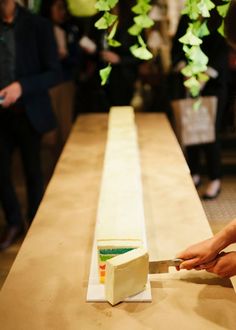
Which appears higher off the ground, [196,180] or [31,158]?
[31,158]

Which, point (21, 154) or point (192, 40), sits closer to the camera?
point (192, 40)

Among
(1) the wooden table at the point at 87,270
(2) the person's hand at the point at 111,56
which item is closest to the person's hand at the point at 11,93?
(1) the wooden table at the point at 87,270

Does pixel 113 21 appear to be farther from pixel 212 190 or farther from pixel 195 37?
pixel 212 190

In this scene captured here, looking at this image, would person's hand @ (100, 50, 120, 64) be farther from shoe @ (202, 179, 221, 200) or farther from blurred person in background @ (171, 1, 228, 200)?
shoe @ (202, 179, 221, 200)

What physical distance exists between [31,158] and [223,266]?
1.83 m

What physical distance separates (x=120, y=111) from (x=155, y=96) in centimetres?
180

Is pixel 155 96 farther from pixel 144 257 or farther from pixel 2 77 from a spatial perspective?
pixel 144 257

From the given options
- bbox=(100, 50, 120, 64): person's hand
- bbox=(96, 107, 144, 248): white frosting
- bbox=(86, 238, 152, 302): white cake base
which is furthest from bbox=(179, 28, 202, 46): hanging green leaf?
bbox=(100, 50, 120, 64): person's hand

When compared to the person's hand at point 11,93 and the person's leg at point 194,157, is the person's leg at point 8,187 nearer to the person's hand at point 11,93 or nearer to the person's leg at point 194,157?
the person's hand at point 11,93

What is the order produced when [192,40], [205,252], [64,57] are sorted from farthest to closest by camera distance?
[64,57] < [192,40] < [205,252]

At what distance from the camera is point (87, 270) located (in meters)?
1.26

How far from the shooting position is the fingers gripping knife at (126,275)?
1080 millimetres

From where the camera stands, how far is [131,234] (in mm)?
1284

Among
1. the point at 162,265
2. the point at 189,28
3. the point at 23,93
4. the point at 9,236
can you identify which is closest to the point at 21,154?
the point at 23,93
